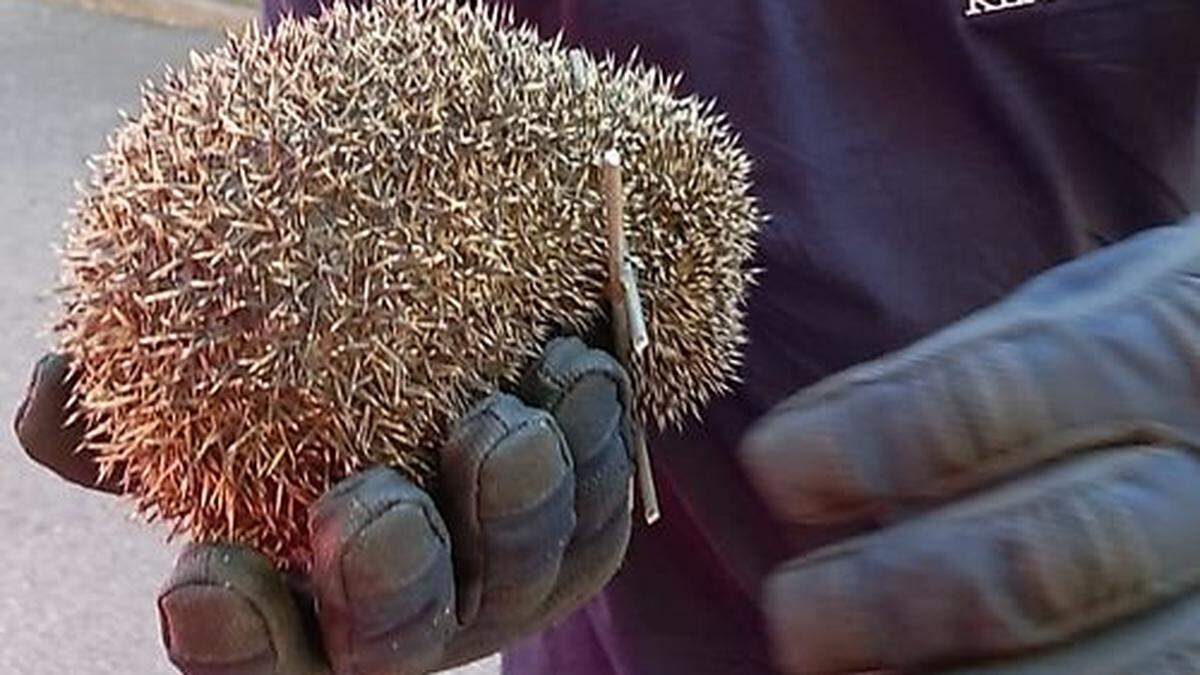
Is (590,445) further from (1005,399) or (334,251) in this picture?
(1005,399)

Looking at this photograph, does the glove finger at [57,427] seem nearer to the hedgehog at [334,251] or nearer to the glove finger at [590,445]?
the hedgehog at [334,251]

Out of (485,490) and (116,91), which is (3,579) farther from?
(485,490)

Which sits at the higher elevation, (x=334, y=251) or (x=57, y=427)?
(x=334, y=251)

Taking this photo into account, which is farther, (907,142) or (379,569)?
(907,142)

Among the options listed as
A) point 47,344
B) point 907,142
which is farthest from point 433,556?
point 47,344

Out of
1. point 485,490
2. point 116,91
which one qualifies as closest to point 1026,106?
point 485,490

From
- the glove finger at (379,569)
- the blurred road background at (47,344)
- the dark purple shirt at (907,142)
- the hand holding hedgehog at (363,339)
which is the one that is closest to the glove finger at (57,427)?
the hand holding hedgehog at (363,339)

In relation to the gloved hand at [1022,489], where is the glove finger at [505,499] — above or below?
below
